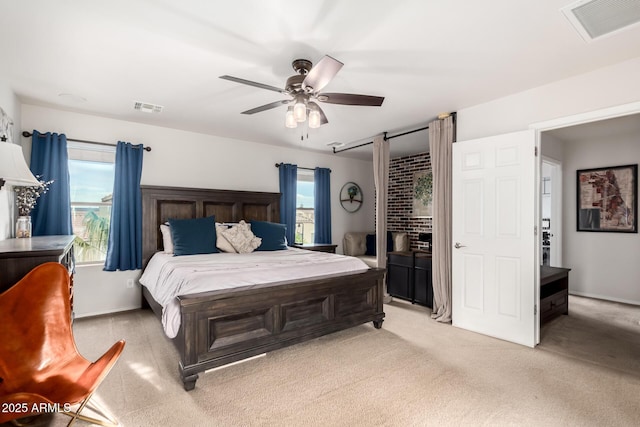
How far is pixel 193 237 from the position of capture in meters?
3.80

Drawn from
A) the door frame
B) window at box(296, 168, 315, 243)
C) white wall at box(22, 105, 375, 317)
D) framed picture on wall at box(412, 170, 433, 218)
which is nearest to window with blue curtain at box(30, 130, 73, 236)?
white wall at box(22, 105, 375, 317)

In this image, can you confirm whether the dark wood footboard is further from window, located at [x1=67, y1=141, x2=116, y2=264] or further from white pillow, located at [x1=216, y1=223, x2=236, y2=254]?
window, located at [x1=67, y1=141, x2=116, y2=264]

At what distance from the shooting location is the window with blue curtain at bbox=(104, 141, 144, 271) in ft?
12.6

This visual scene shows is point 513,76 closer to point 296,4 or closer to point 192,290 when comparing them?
point 296,4

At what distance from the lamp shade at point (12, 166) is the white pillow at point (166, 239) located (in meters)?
1.83

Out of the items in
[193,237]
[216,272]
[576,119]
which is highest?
[576,119]

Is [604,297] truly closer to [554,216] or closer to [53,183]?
[554,216]

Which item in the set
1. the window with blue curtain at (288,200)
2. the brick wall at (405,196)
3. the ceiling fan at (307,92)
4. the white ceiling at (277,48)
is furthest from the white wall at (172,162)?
the ceiling fan at (307,92)

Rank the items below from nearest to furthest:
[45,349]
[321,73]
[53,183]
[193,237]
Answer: [45,349] < [321,73] < [53,183] < [193,237]

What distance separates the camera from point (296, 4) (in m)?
1.79

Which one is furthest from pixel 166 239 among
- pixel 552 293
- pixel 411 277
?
pixel 552 293

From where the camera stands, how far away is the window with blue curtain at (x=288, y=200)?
5223mm

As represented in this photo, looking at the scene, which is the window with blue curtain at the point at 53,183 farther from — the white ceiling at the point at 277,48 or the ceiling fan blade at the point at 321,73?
the ceiling fan blade at the point at 321,73

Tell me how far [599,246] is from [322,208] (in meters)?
4.28
